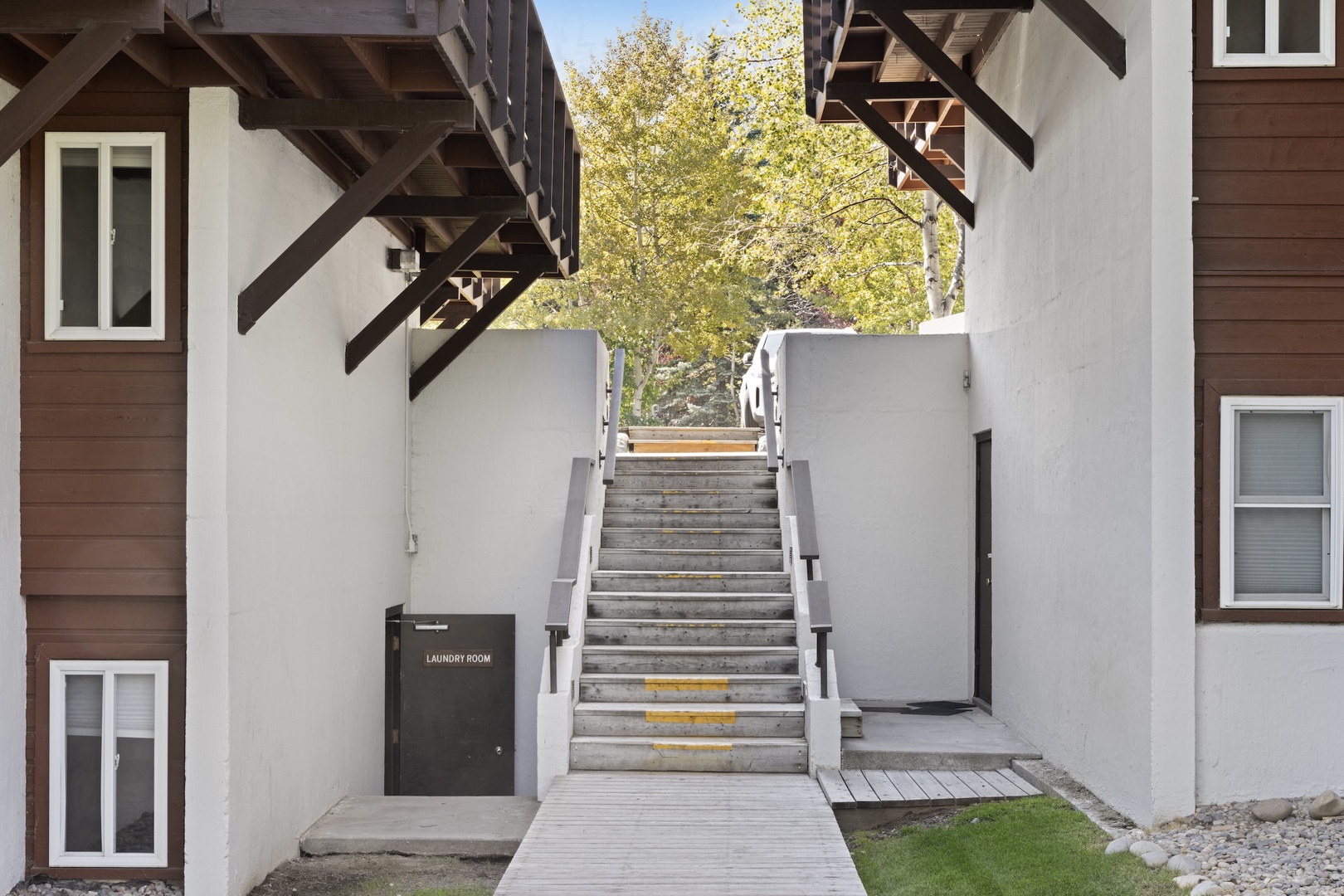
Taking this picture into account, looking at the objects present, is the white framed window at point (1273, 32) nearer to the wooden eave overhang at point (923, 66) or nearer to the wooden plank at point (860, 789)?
the wooden eave overhang at point (923, 66)

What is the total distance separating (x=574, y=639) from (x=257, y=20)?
489 cm

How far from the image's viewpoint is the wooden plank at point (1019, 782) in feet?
24.4

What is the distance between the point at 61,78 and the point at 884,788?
578 cm

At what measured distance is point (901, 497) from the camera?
10.5 meters

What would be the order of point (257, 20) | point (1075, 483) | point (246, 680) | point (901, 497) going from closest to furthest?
point (257, 20), point (246, 680), point (1075, 483), point (901, 497)

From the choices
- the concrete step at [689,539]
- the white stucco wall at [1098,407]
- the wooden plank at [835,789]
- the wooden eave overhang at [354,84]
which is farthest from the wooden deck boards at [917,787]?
the wooden eave overhang at [354,84]

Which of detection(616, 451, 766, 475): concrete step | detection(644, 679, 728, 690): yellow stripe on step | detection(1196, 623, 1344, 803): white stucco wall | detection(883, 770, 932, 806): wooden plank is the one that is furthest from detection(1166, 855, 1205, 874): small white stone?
detection(616, 451, 766, 475): concrete step

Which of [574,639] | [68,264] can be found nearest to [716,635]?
[574,639]

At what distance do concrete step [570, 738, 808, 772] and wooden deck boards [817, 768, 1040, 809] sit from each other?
30 cm

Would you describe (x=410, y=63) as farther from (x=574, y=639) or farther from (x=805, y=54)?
(x=805, y=54)

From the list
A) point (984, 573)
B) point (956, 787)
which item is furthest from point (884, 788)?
point (984, 573)

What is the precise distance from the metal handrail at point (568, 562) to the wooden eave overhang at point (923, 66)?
364 centimetres

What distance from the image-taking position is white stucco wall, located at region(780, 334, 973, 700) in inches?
409

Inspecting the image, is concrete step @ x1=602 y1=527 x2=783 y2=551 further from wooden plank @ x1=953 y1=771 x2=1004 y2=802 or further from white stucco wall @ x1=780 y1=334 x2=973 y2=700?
wooden plank @ x1=953 y1=771 x2=1004 y2=802
